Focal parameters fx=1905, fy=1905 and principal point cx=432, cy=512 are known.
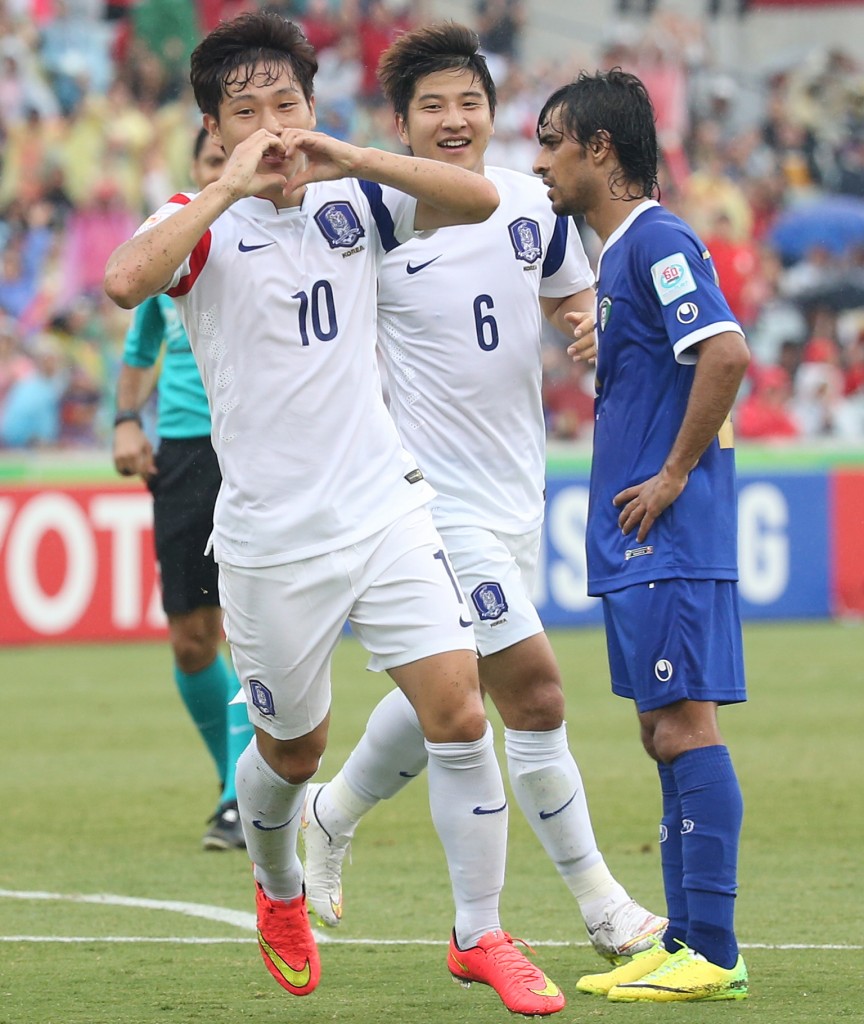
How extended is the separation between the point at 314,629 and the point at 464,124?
5.52ft

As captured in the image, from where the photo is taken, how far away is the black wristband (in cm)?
750

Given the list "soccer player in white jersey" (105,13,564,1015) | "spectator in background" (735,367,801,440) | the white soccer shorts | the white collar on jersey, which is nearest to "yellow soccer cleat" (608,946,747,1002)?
"soccer player in white jersey" (105,13,564,1015)

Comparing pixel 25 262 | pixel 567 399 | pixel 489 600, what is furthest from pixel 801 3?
pixel 489 600

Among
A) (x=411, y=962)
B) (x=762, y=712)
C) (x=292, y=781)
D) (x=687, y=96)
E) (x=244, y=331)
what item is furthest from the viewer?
(x=687, y=96)

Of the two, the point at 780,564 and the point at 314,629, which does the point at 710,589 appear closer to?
the point at 314,629

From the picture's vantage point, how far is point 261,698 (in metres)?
4.63

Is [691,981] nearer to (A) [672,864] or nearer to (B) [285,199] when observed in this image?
(A) [672,864]

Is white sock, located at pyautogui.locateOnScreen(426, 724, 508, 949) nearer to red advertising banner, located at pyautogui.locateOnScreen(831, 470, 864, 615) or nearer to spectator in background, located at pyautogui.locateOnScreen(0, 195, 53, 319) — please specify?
red advertising banner, located at pyautogui.locateOnScreen(831, 470, 864, 615)

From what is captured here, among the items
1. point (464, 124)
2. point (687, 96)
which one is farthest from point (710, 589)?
point (687, 96)

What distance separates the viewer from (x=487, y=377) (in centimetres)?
549

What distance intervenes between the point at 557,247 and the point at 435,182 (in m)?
1.29

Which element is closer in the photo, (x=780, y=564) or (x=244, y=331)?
(x=244, y=331)

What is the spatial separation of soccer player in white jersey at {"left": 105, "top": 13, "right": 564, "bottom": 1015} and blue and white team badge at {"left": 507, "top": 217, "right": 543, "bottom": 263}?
3.26ft

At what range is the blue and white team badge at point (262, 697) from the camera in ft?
15.1
